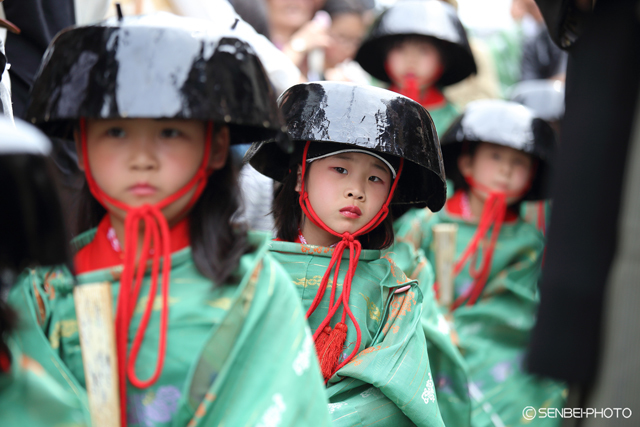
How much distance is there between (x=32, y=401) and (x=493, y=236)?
119 inches

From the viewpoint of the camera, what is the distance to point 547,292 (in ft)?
5.49

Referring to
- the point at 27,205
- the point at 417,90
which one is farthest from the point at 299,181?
the point at 417,90

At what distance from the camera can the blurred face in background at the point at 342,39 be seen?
5938 mm

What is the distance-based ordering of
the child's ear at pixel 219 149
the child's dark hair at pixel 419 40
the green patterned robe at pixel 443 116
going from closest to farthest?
the child's ear at pixel 219 149 → the child's dark hair at pixel 419 40 → the green patterned robe at pixel 443 116

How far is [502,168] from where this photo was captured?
3918 mm

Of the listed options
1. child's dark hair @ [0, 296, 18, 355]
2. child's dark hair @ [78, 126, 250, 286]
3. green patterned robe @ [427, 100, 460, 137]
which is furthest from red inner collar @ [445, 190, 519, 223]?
child's dark hair @ [0, 296, 18, 355]

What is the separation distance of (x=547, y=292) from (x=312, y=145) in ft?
3.48

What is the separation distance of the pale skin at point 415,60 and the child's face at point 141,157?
294 centimetres

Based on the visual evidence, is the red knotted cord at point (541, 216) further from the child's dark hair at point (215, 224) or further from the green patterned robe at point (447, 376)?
the child's dark hair at point (215, 224)

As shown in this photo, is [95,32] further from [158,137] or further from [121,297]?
[121,297]

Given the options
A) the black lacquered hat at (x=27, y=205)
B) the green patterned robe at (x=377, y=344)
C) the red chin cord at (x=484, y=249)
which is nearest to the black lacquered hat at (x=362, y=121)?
the green patterned robe at (x=377, y=344)

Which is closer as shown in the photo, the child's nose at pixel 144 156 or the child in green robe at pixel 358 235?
the child's nose at pixel 144 156

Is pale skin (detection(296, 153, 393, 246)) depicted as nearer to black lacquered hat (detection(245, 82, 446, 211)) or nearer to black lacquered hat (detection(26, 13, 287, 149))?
black lacquered hat (detection(245, 82, 446, 211))

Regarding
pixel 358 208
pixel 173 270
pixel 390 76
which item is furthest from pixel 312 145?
pixel 390 76
